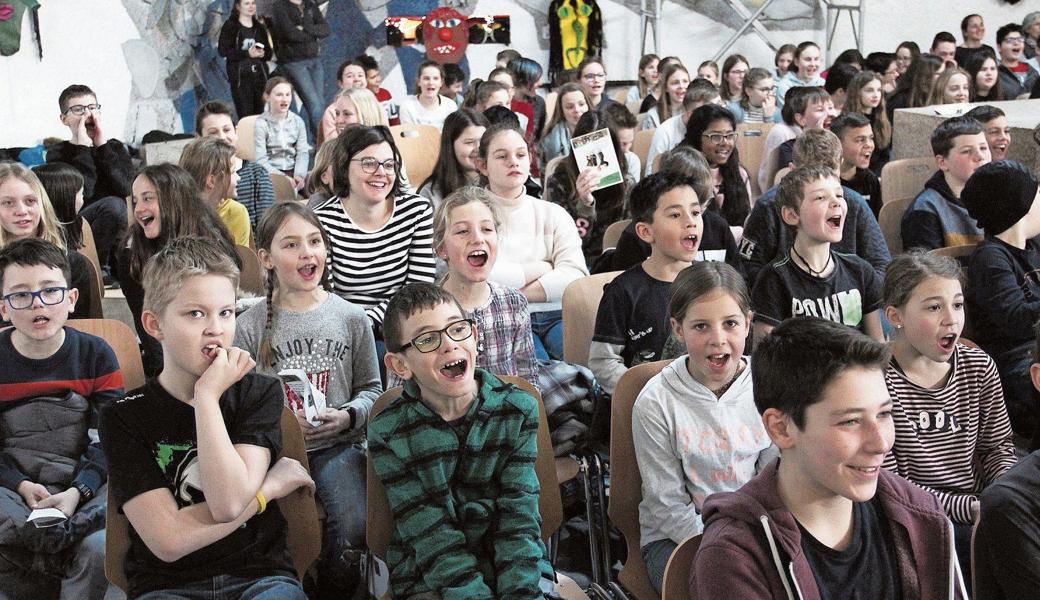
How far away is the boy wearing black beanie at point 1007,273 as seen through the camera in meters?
3.31

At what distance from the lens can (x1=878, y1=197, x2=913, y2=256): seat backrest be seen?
4387 mm

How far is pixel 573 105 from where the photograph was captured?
614 centimetres

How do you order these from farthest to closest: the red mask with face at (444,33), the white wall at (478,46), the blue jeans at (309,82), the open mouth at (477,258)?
the red mask with face at (444,33)
the blue jeans at (309,82)
the white wall at (478,46)
the open mouth at (477,258)

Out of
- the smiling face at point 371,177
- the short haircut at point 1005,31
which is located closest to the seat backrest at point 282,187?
the smiling face at point 371,177

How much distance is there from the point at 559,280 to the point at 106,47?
22.1 feet

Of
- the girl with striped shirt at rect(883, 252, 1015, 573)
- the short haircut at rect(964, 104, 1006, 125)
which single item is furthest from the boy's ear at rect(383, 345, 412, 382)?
the short haircut at rect(964, 104, 1006, 125)

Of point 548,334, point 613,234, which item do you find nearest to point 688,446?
point 548,334

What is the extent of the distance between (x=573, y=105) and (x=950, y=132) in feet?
8.02

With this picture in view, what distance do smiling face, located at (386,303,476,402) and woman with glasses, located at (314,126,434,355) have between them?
1232 millimetres

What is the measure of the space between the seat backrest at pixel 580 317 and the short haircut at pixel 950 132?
5.95 feet

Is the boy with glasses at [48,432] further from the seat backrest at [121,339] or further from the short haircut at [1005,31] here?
the short haircut at [1005,31]

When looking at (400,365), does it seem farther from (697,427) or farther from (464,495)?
(697,427)

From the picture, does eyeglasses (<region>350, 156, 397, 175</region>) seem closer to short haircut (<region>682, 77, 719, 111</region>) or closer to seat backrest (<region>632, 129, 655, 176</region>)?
short haircut (<region>682, 77, 719, 111</region>)

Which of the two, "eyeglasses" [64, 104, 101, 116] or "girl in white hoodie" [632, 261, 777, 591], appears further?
"eyeglasses" [64, 104, 101, 116]
